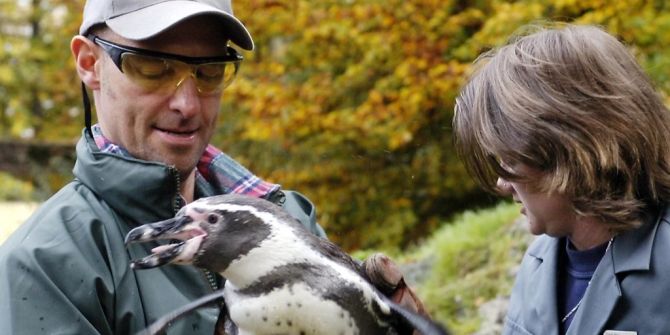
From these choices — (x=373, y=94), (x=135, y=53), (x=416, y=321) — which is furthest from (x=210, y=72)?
(x=373, y=94)

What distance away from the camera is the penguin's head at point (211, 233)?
2.42m

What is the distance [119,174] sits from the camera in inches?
116

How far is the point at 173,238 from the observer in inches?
96.6

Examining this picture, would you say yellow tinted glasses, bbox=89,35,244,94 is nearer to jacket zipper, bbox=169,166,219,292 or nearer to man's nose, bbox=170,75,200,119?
man's nose, bbox=170,75,200,119

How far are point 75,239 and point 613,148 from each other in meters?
1.55

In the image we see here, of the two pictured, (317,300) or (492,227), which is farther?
(492,227)

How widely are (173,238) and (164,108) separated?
0.71m

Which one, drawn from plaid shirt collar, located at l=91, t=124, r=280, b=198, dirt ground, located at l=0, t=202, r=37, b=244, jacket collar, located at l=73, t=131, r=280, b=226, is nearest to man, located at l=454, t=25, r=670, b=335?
plaid shirt collar, located at l=91, t=124, r=280, b=198

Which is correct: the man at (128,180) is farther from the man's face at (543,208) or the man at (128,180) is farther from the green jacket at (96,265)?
the man's face at (543,208)

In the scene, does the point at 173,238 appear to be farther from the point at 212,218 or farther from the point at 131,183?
the point at 131,183

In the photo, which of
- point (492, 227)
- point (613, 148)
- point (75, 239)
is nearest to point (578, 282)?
point (613, 148)

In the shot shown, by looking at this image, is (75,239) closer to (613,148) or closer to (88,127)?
(88,127)

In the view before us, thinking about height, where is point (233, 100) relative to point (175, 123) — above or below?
below

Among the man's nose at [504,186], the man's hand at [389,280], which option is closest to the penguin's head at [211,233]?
the man's hand at [389,280]
